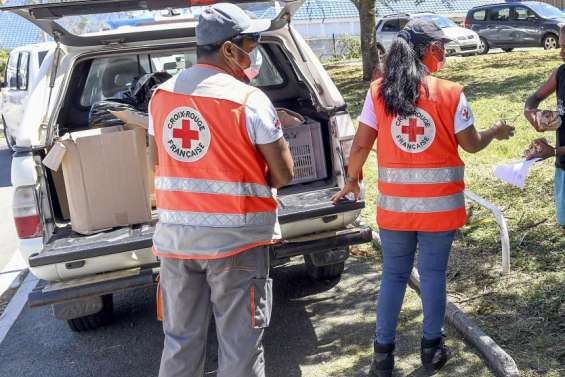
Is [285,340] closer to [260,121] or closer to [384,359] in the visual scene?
[384,359]

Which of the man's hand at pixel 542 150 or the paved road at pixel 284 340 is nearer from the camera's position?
the man's hand at pixel 542 150

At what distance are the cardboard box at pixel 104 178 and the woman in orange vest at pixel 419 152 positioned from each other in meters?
1.46

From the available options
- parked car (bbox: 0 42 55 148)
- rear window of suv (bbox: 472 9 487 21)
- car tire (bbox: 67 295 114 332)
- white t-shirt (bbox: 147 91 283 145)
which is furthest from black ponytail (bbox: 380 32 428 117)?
rear window of suv (bbox: 472 9 487 21)

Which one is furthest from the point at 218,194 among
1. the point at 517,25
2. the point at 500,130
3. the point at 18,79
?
the point at 517,25

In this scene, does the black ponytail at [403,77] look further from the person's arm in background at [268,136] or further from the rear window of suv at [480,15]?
the rear window of suv at [480,15]

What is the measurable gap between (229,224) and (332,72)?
16.4m

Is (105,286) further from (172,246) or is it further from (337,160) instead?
(337,160)

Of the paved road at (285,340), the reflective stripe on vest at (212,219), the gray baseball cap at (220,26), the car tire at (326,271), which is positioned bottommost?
the paved road at (285,340)

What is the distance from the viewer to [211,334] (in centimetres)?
456

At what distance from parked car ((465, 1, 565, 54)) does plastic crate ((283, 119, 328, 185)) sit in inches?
657

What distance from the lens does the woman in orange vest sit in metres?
3.28

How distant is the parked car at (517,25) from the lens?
64.8ft

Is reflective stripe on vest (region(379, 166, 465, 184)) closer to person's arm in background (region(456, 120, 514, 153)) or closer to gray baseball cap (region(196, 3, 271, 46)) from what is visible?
person's arm in background (region(456, 120, 514, 153))

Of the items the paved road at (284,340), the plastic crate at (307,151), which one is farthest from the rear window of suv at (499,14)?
the plastic crate at (307,151)
